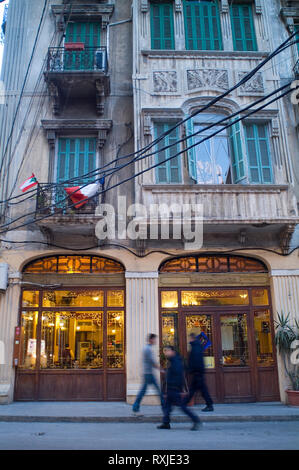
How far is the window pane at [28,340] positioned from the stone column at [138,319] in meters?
2.85

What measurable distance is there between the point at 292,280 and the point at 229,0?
32.9 feet

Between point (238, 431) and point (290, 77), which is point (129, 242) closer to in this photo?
point (238, 431)

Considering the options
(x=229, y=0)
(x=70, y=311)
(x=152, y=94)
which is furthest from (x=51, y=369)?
(x=229, y=0)

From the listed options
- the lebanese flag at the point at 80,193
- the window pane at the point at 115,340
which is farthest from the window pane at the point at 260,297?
the lebanese flag at the point at 80,193

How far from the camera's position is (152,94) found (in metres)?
12.5

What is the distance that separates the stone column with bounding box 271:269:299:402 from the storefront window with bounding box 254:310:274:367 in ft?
1.22

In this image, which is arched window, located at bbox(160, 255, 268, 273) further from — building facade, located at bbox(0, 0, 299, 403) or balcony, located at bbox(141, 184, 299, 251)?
balcony, located at bbox(141, 184, 299, 251)

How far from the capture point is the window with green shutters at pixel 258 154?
1222 cm

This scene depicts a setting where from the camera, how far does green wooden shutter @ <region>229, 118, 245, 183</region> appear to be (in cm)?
1200

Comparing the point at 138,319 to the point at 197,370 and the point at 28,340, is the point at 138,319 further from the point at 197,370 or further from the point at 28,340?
the point at 28,340

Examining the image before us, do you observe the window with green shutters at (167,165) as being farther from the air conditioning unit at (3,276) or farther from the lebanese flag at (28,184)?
the air conditioning unit at (3,276)

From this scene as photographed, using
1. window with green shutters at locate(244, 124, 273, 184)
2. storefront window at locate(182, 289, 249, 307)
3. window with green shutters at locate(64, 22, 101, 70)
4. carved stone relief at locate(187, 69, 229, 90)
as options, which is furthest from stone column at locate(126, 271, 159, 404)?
window with green shutters at locate(64, 22, 101, 70)

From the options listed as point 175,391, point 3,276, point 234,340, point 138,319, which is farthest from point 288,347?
point 3,276

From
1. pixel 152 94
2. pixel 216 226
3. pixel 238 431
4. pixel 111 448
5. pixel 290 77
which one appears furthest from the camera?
pixel 290 77
